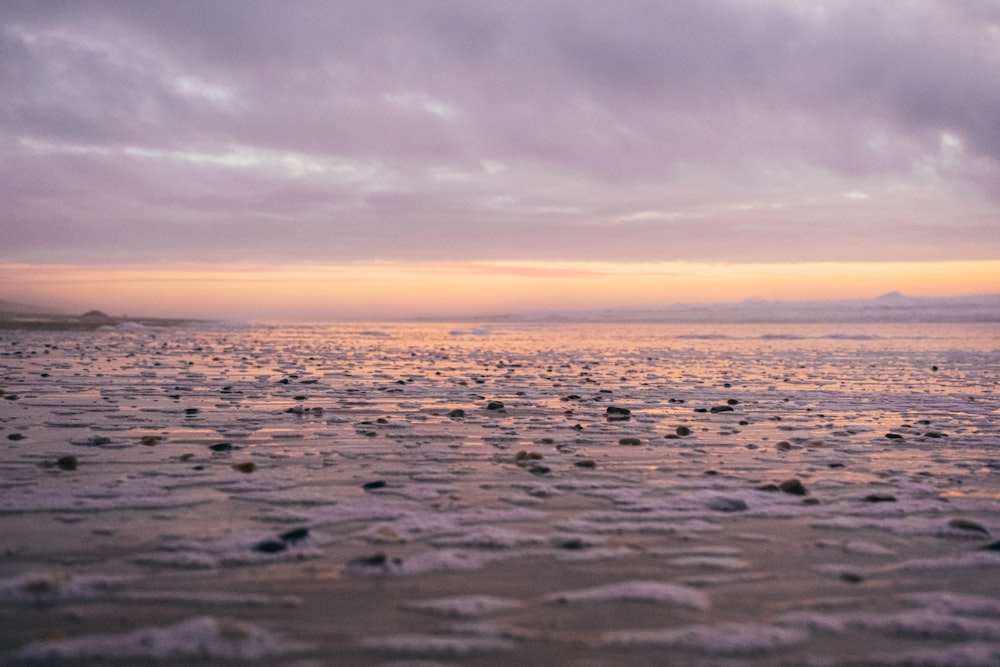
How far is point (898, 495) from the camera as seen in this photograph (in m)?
4.77

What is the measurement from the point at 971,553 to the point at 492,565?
2380 millimetres

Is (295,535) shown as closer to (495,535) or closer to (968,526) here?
(495,535)

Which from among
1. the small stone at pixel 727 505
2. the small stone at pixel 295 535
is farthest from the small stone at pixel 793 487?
the small stone at pixel 295 535

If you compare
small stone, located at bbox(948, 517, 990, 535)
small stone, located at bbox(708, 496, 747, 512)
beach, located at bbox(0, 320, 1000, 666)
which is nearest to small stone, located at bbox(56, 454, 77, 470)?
beach, located at bbox(0, 320, 1000, 666)

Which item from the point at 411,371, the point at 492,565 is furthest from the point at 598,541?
the point at 411,371

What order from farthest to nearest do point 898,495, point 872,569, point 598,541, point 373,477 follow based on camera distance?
point 373,477, point 898,495, point 598,541, point 872,569

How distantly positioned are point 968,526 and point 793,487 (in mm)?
1062

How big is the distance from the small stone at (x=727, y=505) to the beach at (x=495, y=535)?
0.08 feet

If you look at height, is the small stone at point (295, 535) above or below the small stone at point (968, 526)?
above

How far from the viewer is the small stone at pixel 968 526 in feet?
12.8

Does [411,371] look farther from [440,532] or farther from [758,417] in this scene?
[440,532]

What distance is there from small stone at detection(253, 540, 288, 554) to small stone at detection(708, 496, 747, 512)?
2540mm

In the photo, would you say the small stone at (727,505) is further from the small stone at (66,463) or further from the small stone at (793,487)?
the small stone at (66,463)

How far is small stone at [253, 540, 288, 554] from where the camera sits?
347 cm
